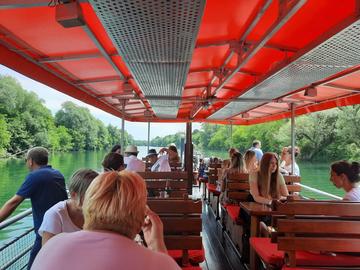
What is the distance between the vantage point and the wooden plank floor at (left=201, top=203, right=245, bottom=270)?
3.54 meters

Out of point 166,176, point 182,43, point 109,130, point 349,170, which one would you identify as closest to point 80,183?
point 182,43

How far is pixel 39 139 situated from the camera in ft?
145

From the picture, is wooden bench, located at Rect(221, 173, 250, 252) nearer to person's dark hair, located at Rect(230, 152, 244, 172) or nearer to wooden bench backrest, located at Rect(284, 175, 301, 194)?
person's dark hair, located at Rect(230, 152, 244, 172)

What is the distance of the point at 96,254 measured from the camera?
0.94 meters

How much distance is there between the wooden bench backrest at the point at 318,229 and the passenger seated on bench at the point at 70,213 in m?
1.31

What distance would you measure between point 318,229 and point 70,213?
1.64 metres

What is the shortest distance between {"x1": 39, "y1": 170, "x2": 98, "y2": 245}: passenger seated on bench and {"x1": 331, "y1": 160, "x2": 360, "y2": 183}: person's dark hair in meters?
1.98

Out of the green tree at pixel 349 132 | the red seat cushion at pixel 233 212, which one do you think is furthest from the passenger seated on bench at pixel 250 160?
the green tree at pixel 349 132

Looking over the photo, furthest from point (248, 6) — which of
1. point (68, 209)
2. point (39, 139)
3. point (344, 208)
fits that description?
point (39, 139)

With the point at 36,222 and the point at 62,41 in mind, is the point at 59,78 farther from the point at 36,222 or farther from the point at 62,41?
the point at 36,222

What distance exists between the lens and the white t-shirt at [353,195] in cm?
264

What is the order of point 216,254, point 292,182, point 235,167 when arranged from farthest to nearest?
point 235,167
point 292,182
point 216,254

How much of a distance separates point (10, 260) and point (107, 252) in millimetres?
1900

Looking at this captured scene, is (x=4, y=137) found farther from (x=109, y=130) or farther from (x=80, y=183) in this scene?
(x=80, y=183)
